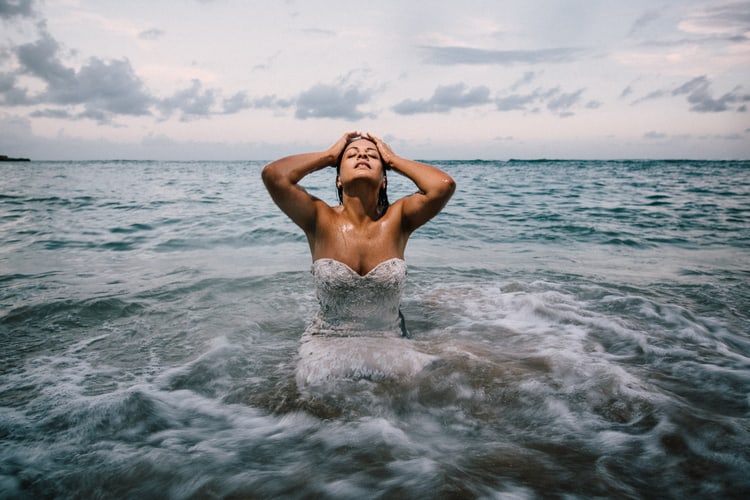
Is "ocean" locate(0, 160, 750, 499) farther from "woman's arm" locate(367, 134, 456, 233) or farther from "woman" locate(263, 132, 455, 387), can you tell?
"woman's arm" locate(367, 134, 456, 233)

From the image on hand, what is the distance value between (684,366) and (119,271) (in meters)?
8.24

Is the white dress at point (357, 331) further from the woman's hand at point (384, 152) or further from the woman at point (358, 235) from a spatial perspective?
the woman's hand at point (384, 152)

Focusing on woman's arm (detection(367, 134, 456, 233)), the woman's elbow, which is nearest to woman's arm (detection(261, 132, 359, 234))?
woman's arm (detection(367, 134, 456, 233))

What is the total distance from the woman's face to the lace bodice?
0.78 meters

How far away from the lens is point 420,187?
415cm

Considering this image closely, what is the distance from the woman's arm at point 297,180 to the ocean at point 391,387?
1410mm

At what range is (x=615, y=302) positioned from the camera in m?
6.09

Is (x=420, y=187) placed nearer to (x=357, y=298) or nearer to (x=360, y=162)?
(x=360, y=162)

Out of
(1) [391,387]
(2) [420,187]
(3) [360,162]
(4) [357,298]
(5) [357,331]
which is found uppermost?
(3) [360,162]

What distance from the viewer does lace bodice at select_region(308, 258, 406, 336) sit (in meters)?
4.06

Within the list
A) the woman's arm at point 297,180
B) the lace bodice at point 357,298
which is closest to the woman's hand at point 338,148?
the woman's arm at point 297,180

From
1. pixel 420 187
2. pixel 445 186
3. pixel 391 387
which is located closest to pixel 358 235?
pixel 420 187

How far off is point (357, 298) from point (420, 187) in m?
1.17

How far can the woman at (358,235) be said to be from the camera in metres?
3.99
